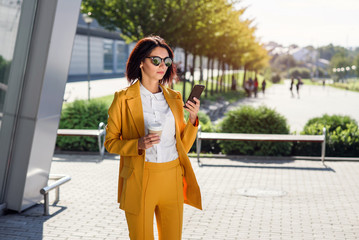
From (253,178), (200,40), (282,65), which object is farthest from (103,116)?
(282,65)

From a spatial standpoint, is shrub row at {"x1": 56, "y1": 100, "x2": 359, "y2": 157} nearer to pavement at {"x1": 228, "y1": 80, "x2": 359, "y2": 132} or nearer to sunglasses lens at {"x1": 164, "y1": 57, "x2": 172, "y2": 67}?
pavement at {"x1": 228, "y1": 80, "x2": 359, "y2": 132}

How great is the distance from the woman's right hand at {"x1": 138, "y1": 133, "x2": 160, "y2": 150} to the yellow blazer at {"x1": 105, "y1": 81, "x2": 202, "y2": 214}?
0.27 ft

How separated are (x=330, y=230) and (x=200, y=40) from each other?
748 inches

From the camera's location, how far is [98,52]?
61.7 meters

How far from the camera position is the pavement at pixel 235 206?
235 inches

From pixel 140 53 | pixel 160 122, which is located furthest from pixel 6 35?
pixel 160 122

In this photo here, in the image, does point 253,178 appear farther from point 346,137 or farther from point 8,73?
point 8,73

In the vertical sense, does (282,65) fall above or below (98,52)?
above

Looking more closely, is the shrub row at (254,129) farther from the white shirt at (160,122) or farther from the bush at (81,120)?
the white shirt at (160,122)

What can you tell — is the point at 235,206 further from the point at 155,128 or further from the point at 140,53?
the point at 155,128

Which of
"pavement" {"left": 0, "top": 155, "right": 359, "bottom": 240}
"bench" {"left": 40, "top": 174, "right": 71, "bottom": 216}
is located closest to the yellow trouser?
"pavement" {"left": 0, "top": 155, "right": 359, "bottom": 240}

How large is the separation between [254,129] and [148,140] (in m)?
9.65

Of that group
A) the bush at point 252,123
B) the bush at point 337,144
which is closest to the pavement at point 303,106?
the bush at point 252,123

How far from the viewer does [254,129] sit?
1253cm
